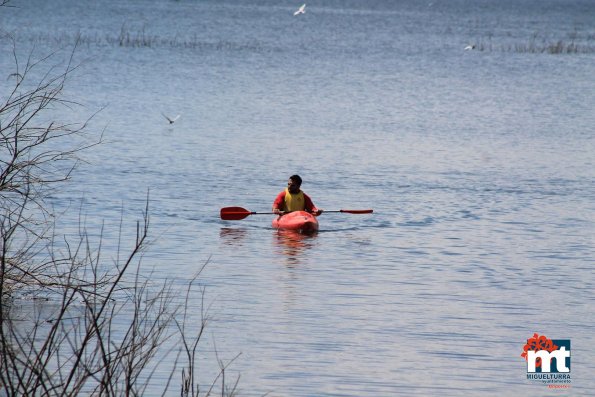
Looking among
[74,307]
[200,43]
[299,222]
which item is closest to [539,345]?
[74,307]

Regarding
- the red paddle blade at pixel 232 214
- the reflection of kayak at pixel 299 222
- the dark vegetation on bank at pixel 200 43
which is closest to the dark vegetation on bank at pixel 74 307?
the red paddle blade at pixel 232 214

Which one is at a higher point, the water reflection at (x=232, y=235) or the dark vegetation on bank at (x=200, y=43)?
the dark vegetation on bank at (x=200, y=43)

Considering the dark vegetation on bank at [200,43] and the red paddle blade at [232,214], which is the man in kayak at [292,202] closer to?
the red paddle blade at [232,214]

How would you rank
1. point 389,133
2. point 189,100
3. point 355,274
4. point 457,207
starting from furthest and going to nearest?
point 189,100, point 389,133, point 457,207, point 355,274

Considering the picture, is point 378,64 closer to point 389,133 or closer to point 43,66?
point 43,66

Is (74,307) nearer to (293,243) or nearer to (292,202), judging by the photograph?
(293,243)

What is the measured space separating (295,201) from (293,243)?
920mm

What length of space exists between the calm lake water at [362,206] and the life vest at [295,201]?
559 millimetres

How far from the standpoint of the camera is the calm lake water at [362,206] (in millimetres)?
13445

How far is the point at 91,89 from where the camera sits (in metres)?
47.3

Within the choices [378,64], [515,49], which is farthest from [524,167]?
[515,49]

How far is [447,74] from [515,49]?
60.9 ft

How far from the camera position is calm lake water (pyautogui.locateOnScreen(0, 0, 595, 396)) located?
Answer: 44.1 feet

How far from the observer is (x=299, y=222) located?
20453 millimetres
